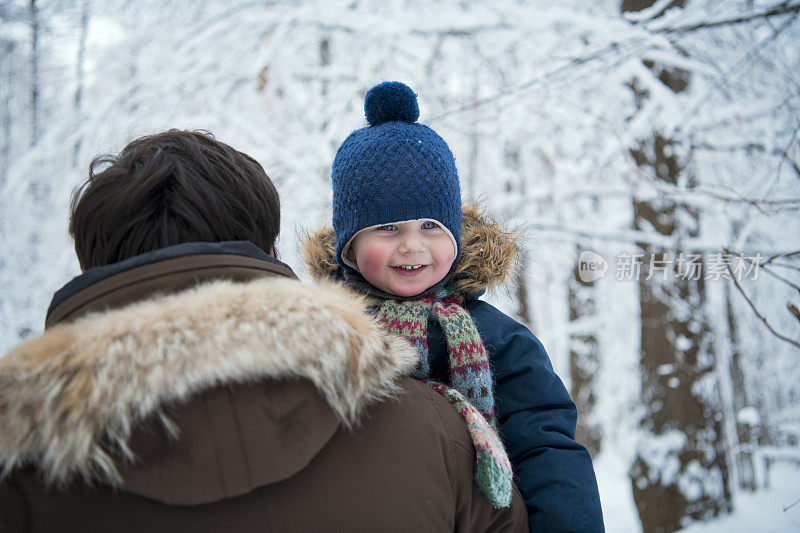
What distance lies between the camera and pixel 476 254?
1.72 m

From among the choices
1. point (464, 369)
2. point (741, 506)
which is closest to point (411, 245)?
point (464, 369)

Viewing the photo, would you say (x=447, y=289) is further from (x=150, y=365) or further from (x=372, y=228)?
(x=150, y=365)

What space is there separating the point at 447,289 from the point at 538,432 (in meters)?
0.51

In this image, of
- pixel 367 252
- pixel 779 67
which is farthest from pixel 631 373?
pixel 367 252

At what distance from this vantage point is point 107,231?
3.20ft

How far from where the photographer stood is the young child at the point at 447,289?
1.39m

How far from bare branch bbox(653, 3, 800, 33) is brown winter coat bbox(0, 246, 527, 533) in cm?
262

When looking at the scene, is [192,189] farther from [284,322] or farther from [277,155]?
[277,155]

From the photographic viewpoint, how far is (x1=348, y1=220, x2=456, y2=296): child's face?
1.63 meters

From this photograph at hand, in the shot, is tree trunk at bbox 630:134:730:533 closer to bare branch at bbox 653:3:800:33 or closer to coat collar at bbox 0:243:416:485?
bare branch at bbox 653:3:800:33

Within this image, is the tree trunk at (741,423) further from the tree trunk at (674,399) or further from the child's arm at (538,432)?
the child's arm at (538,432)

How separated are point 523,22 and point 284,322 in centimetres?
262
